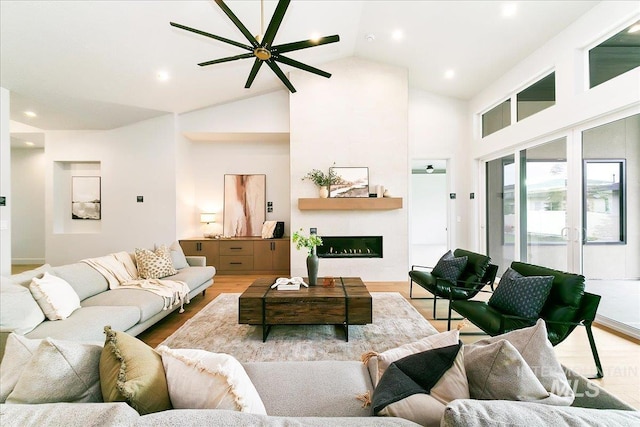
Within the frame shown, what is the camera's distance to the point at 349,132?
17.9ft

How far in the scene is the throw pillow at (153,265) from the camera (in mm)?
3750

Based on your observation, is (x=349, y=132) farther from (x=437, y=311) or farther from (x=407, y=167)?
(x=437, y=311)

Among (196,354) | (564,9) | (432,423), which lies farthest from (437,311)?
(564,9)

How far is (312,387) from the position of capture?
1444 millimetres

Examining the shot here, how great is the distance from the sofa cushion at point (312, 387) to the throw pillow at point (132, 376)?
1.63ft

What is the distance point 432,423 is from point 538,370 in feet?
1.53

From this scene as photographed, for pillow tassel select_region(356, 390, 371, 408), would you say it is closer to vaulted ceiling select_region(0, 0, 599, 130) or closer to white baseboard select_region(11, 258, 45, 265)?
vaulted ceiling select_region(0, 0, 599, 130)

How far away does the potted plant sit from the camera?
17.7ft

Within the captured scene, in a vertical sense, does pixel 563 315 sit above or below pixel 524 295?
below

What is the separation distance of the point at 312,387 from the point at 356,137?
15.3 feet

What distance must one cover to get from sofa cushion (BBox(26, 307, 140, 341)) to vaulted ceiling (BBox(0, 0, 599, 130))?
309 cm

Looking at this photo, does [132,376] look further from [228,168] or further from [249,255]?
[228,168]

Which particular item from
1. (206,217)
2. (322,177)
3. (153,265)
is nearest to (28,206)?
(206,217)

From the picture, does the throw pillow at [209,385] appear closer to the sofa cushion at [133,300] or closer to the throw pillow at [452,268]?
the sofa cushion at [133,300]
